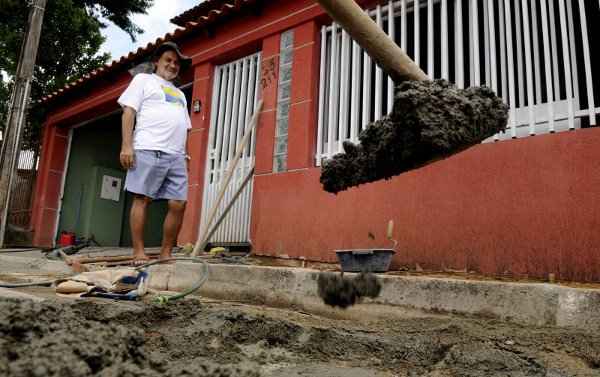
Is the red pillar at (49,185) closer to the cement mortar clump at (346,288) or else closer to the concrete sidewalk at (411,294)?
the concrete sidewalk at (411,294)

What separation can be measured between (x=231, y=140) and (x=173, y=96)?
1.73 metres

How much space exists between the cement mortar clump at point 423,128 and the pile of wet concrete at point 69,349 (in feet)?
3.93

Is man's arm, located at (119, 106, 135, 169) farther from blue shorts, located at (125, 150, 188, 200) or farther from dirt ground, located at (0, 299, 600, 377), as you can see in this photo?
dirt ground, located at (0, 299, 600, 377)

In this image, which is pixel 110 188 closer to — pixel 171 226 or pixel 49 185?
pixel 49 185

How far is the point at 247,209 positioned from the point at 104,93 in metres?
3.99

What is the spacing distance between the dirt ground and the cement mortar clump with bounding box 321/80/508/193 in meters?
0.72

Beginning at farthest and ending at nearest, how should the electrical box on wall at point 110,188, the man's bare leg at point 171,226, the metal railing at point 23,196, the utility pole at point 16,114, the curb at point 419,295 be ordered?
the electrical box on wall at point 110,188 → the metal railing at point 23,196 → the utility pole at point 16,114 → the man's bare leg at point 171,226 → the curb at point 419,295

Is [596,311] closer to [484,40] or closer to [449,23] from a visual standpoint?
[484,40]

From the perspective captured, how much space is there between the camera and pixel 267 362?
1670mm

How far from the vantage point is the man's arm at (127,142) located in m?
3.62

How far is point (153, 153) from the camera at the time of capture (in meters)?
3.73

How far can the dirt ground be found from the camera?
1.20 m

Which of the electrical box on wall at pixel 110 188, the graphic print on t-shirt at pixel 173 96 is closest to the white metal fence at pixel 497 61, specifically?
the graphic print on t-shirt at pixel 173 96

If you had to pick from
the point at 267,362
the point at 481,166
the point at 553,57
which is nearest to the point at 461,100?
the point at 267,362
